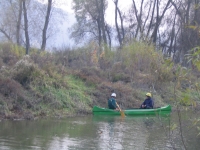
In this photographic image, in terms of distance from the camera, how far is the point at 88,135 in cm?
1540

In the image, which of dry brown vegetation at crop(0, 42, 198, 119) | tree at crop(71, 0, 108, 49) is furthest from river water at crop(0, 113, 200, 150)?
tree at crop(71, 0, 108, 49)

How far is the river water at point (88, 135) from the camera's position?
1305 cm

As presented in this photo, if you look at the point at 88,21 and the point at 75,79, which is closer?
the point at 75,79

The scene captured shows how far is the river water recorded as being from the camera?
42.8 ft

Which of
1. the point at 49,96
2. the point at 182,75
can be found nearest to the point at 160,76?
the point at 49,96

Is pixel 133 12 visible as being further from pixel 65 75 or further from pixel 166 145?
pixel 166 145

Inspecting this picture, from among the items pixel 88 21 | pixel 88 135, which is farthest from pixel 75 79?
pixel 88 21

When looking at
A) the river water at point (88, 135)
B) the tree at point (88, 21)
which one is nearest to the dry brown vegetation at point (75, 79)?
the river water at point (88, 135)

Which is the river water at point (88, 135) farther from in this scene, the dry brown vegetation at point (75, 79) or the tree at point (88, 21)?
the tree at point (88, 21)

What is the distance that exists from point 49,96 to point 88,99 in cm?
335

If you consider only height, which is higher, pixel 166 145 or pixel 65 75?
pixel 65 75

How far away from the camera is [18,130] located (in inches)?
627

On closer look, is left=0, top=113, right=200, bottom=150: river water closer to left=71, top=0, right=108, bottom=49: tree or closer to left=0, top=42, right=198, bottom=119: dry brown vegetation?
left=0, top=42, right=198, bottom=119: dry brown vegetation

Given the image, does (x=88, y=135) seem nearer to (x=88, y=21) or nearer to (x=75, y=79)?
(x=75, y=79)
